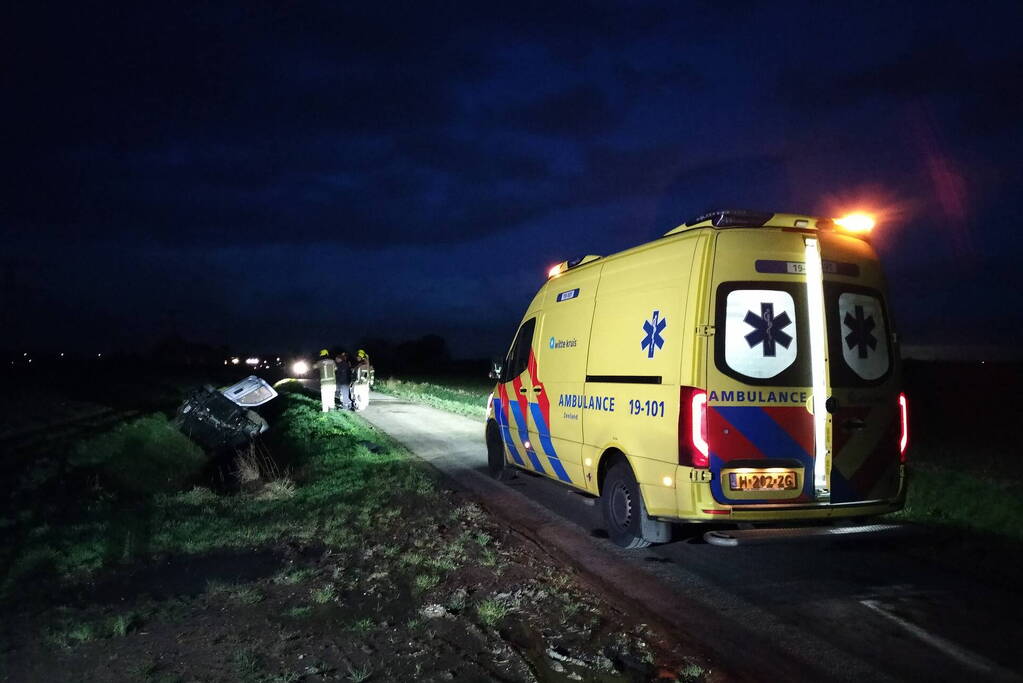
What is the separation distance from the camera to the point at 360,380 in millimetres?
20938

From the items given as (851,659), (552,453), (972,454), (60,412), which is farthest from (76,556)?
(60,412)

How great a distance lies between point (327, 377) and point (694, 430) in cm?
1600

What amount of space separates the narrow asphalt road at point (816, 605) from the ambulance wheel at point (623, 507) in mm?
158

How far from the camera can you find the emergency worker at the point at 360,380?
68.7 feet

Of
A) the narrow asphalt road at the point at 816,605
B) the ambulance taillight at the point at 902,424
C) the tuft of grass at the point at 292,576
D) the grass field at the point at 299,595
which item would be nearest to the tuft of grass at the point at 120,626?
the grass field at the point at 299,595

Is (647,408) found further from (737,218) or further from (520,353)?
(520,353)

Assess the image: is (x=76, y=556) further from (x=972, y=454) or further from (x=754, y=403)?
(x=972, y=454)

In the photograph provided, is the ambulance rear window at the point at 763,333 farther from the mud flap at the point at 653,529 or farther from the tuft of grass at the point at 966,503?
the tuft of grass at the point at 966,503

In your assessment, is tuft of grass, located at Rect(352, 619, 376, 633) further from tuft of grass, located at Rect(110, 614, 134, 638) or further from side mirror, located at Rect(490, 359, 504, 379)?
side mirror, located at Rect(490, 359, 504, 379)

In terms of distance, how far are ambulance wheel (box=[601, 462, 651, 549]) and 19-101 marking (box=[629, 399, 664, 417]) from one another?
1.82 ft

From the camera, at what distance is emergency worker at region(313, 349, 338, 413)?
19.9m

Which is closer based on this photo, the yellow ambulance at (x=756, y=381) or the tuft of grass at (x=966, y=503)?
the yellow ambulance at (x=756, y=381)

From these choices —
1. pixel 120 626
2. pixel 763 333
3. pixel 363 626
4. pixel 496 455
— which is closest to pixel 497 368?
pixel 496 455

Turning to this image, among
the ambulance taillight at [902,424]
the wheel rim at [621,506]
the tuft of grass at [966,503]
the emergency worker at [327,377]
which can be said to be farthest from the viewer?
the emergency worker at [327,377]
